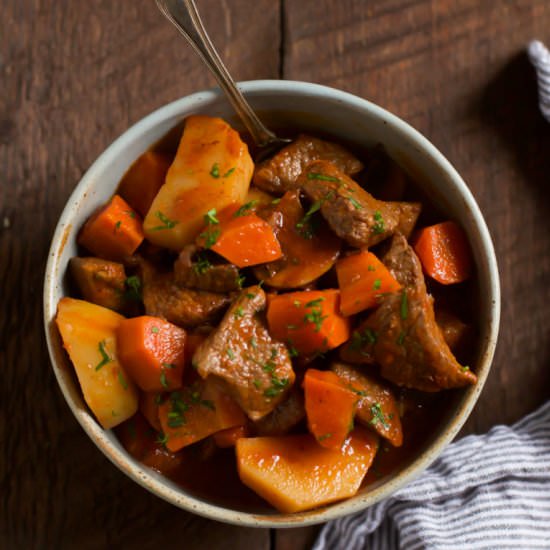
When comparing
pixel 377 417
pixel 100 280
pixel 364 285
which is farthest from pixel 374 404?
pixel 100 280

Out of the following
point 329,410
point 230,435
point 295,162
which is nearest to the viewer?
point 329,410

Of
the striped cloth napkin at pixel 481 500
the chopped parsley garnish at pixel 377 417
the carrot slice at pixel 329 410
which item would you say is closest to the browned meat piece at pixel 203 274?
the carrot slice at pixel 329 410

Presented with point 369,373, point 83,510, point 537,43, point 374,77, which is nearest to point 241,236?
point 369,373

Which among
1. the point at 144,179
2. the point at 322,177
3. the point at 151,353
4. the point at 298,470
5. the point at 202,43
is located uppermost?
the point at 202,43

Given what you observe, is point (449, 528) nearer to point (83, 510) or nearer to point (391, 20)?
point (83, 510)

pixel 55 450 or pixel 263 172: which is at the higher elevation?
pixel 263 172

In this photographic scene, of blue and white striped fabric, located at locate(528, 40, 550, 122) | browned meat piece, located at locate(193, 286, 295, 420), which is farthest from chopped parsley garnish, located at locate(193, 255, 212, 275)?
blue and white striped fabric, located at locate(528, 40, 550, 122)

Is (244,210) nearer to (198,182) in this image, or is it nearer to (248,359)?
(198,182)
